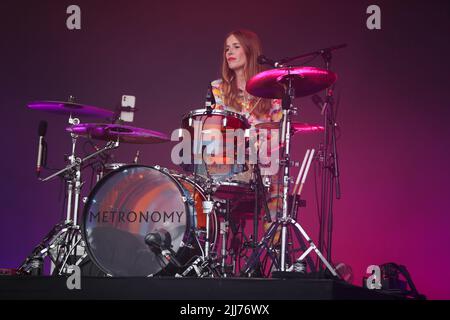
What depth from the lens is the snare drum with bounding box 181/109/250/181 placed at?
402 centimetres

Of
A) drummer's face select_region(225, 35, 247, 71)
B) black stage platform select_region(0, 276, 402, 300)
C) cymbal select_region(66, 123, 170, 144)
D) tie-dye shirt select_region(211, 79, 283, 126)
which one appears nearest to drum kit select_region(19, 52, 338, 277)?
cymbal select_region(66, 123, 170, 144)

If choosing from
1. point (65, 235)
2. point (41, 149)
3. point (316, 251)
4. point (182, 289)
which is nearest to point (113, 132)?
point (41, 149)

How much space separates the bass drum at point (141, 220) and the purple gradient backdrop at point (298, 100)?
1557 millimetres

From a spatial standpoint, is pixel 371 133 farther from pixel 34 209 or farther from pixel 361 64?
pixel 34 209

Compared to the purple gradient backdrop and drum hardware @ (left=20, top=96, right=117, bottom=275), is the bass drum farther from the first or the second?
the purple gradient backdrop

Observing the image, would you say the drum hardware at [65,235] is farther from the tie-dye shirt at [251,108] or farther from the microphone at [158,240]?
the tie-dye shirt at [251,108]

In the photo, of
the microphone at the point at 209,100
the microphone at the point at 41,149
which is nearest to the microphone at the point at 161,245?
the microphone at the point at 209,100

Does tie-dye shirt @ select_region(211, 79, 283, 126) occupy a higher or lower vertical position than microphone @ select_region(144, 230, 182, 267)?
higher

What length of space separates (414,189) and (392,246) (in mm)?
499

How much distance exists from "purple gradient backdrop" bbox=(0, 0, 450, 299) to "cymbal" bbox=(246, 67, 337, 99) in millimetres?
1234

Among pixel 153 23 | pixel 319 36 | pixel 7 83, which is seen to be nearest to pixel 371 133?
pixel 319 36

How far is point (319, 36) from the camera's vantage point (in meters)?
5.38

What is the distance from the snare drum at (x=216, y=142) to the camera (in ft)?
13.2
